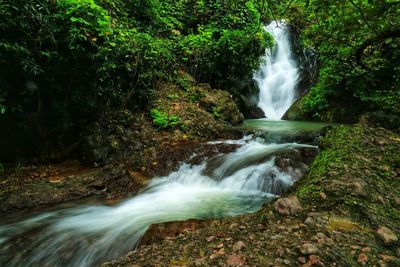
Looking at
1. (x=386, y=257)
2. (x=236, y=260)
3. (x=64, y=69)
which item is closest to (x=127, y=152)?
(x=64, y=69)

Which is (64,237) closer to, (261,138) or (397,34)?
(397,34)

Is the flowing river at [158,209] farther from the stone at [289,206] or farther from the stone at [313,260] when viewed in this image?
the stone at [313,260]

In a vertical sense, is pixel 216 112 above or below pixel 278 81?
below

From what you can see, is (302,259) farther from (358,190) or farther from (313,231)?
(358,190)

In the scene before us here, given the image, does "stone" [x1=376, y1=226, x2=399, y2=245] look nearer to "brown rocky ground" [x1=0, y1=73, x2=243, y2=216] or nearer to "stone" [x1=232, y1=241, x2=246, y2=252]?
"stone" [x1=232, y1=241, x2=246, y2=252]

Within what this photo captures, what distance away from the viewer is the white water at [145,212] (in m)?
3.69

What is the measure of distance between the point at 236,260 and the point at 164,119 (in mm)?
6164

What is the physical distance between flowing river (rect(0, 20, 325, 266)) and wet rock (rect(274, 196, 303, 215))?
189cm

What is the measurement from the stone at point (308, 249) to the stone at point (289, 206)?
0.50m

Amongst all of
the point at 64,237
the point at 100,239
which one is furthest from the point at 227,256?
the point at 64,237

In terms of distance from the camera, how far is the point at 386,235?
7.43 feet

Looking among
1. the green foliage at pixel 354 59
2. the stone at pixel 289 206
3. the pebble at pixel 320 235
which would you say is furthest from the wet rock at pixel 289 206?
the green foliage at pixel 354 59

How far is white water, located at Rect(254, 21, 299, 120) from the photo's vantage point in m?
14.6

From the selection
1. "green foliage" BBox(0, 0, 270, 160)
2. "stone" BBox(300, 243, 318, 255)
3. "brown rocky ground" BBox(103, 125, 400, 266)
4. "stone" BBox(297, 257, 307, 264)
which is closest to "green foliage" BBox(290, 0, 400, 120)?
"green foliage" BBox(0, 0, 270, 160)
